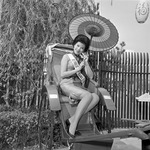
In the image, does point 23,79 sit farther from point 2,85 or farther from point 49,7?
point 49,7

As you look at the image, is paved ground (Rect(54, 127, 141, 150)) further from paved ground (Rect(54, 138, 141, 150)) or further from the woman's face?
the woman's face

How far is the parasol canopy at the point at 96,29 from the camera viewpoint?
3.20 meters

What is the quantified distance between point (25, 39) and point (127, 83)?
9.23 ft

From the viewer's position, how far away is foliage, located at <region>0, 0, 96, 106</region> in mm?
4078

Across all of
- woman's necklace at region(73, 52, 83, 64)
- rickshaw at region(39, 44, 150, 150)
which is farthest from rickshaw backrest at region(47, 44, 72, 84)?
woman's necklace at region(73, 52, 83, 64)

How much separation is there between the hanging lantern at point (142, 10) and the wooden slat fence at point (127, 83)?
1092 mm

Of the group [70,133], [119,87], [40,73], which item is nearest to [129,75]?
[119,87]

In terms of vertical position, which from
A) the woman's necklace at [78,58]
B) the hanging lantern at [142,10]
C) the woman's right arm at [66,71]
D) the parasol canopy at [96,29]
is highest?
the hanging lantern at [142,10]

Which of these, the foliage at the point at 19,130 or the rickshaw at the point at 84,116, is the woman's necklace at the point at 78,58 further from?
the foliage at the point at 19,130

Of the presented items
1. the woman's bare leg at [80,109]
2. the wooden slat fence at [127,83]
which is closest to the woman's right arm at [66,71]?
the woman's bare leg at [80,109]

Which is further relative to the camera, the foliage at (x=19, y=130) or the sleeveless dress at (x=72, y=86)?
the foliage at (x=19, y=130)

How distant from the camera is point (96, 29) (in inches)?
126

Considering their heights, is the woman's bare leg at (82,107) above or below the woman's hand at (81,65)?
below

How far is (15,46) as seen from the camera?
4145mm
